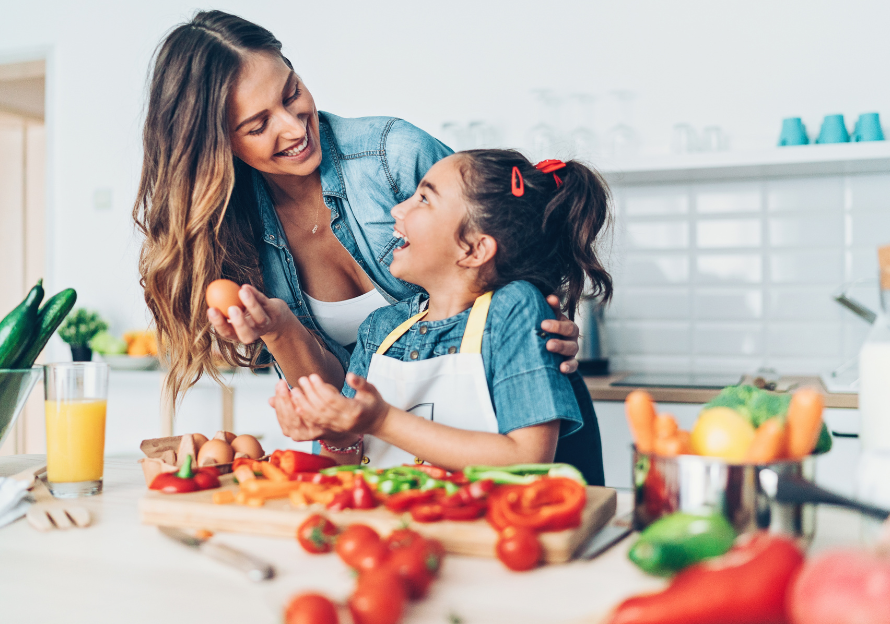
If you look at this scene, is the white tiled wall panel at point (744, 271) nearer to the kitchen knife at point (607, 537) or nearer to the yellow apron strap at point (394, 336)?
the yellow apron strap at point (394, 336)

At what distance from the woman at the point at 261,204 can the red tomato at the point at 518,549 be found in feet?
1.72

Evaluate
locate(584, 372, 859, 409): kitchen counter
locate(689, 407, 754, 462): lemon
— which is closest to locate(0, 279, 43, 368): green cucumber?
locate(689, 407, 754, 462): lemon

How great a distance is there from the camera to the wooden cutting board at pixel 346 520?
29.5 inches

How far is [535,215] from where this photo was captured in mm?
1375

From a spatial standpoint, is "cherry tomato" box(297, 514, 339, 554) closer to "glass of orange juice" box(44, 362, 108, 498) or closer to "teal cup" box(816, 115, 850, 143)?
"glass of orange juice" box(44, 362, 108, 498)

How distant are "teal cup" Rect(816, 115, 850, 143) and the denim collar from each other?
1686mm

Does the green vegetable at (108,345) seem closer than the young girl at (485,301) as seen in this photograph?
No

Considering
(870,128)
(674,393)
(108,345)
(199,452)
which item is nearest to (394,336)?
(199,452)

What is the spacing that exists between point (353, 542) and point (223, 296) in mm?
676

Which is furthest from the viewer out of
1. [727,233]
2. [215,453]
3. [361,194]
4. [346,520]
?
[727,233]

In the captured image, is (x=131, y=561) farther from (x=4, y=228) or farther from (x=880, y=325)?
(x=4, y=228)

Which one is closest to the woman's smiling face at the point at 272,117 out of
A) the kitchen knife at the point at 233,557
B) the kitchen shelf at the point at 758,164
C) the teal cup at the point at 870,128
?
the kitchen knife at the point at 233,557

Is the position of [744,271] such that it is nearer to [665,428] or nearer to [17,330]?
[665,428]

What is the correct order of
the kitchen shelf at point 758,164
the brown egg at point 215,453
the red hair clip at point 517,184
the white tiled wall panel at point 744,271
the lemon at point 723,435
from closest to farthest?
1. the lemon at point 723,435
2. the brown egg at point 215,453
3. the red hair clip at point 517,184
4. the kitchen shelf at point 758,164
5. the white tiled wall panel at point 744,271
